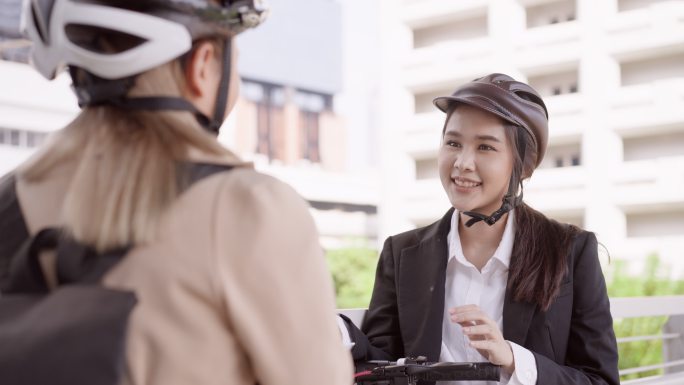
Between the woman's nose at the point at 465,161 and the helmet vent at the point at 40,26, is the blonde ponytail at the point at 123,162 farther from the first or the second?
the woman's nose at the point at 465,161

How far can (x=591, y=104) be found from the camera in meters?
24.9

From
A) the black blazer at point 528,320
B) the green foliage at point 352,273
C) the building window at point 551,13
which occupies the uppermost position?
the building window at point 551,13

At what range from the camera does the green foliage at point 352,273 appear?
3341 cm

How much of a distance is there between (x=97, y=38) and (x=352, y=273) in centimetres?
3345

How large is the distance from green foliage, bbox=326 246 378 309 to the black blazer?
31057 mm

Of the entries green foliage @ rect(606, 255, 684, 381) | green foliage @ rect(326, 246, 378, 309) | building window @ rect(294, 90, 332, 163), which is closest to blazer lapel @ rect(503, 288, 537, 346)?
green foliage @ rect(606, 255, 684, 381)

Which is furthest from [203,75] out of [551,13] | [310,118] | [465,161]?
[310,118]

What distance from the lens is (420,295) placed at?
2.15 meters

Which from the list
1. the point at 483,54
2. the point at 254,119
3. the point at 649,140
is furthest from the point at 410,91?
the point at 254,119

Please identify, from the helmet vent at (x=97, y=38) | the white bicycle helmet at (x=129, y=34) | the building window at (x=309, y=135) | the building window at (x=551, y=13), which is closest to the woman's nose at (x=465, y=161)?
the white bicycle helmet at (x=129, y=34)

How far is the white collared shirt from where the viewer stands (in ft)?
6.80

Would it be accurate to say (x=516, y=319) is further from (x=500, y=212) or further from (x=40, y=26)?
(x=40, y=26)

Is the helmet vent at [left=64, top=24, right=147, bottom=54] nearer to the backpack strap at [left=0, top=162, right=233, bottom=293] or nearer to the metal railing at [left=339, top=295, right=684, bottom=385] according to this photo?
the backpack strap at [left=0, top=162, right=233, bottom=293]

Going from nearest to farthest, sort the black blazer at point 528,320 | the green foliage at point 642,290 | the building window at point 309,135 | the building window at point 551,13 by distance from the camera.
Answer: the black blazer at point 528,320, the green foliage at point 642,290, the building window at point 551,13, the building window at point 309,135
